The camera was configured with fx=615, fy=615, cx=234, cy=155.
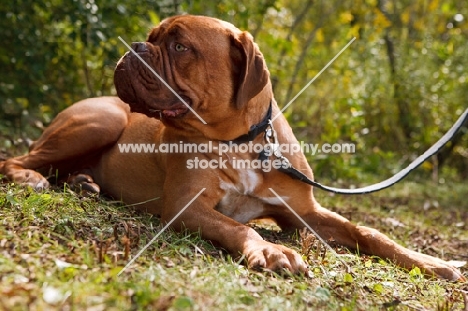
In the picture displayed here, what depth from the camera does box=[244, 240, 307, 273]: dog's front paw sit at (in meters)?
3.00

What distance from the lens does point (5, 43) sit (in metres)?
6.37

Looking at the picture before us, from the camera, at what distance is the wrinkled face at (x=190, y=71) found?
366 cm

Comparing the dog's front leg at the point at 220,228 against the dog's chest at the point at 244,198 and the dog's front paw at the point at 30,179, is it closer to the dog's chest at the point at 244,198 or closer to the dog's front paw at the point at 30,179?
the dog's chest at the point at 244,198

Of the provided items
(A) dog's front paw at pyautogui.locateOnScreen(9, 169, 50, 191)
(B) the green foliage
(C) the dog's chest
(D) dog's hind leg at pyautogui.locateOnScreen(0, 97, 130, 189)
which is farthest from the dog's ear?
(B) the green foliage

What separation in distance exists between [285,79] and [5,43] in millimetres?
3779

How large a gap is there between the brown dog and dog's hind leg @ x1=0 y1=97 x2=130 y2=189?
0.90 ft

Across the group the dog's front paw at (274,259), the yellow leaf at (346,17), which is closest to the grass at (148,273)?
the dog's front paw at (274,259)

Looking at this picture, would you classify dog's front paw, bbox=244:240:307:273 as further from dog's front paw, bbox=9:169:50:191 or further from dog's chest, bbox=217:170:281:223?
dog's front paw, bbox=9:169:50:191

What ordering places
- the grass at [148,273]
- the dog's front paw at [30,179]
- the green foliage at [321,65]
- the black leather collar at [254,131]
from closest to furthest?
the grass at [148,273] → the black leather collar at [254,131] → the dog's front paw at [30,179] → the green foliage at [321,65]

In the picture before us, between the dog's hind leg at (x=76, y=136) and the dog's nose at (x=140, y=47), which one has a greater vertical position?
the dog's nose at (x=140, y=47)

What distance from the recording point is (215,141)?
395 centimetres

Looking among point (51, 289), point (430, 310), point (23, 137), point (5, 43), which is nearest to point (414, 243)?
point (430, 310)

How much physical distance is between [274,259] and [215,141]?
1149 millimetres

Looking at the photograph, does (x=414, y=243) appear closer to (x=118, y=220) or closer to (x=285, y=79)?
(x=118, y=220)
